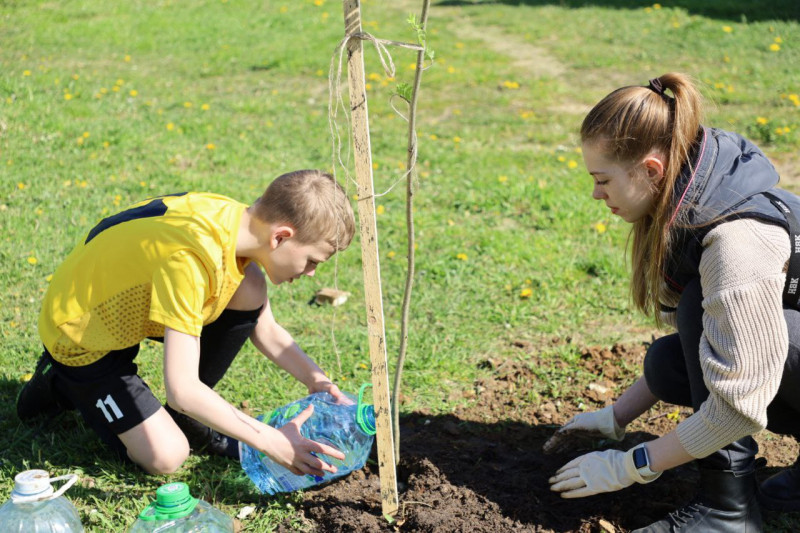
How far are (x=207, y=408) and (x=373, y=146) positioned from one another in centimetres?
437

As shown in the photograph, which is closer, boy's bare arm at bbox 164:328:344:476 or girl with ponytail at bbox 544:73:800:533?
girl with ponytail at bbox 544:73:800:533

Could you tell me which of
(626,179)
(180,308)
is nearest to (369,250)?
(180,308)

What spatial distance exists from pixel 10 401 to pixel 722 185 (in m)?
2.76

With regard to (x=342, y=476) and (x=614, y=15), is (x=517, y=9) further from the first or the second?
(x=342, y=476)

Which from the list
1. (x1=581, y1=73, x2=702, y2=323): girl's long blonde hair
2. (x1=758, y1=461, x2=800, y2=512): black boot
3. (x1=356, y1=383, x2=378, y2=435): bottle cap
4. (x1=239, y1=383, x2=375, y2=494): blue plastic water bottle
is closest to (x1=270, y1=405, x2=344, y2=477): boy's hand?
(x1=356, y1=383, x2=378, y2=435): bottle cap

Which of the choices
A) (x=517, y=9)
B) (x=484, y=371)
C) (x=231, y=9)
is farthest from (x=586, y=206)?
(x=231, y=9)

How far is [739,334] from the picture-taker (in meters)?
2.01

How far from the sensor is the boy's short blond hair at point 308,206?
7.86ft

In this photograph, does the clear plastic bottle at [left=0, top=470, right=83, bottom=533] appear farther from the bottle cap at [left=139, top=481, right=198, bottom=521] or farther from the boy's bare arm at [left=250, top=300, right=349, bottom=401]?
the boy's bare arm at [left=250, top=300, right=349, bottom=401]

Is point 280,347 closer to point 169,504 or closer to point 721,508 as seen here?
point 169,504

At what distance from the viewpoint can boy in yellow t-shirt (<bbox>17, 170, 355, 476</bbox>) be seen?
2.35 meters

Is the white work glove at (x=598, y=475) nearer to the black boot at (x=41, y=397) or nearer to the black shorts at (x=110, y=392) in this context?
the black shorts at (x=110, y=392)

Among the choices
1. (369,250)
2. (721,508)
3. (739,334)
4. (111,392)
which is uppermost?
(369,250)

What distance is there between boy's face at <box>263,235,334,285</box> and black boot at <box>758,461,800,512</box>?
162 cm
